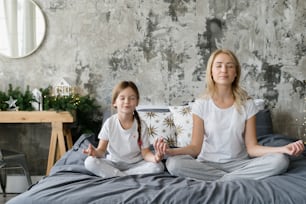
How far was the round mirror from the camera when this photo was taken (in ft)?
12.6

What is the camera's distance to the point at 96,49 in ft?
12.7

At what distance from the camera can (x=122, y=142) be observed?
8.12 ft

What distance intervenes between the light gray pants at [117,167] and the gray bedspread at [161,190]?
6 centimetres

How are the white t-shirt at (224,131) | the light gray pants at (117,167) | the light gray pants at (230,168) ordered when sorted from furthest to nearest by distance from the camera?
the white t-shirt at (224,131), the light gray pants at (117,167), the light gray pants at (230,168)

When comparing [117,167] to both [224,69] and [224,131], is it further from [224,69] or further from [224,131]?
[224,69]

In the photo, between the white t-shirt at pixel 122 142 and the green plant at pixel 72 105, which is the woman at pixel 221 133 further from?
the green plant at pixel 72 105

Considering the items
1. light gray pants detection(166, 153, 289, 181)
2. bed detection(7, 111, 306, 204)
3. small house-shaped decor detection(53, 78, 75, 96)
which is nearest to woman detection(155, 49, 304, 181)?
light gray pants detection(166, 153, 289, 181)

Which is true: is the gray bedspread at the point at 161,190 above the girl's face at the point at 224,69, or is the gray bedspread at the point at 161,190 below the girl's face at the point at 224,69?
below

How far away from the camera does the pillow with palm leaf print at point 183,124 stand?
10.6 ft

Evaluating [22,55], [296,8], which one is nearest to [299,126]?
[296,8]

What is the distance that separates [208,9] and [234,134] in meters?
1.74

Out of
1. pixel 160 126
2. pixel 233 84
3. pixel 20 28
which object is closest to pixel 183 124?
pixel 160 126

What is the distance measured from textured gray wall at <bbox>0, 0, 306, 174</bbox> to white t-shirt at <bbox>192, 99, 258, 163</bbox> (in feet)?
4.60

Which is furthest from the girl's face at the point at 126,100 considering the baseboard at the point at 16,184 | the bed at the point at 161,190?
the baseboard at the point at 16,184
